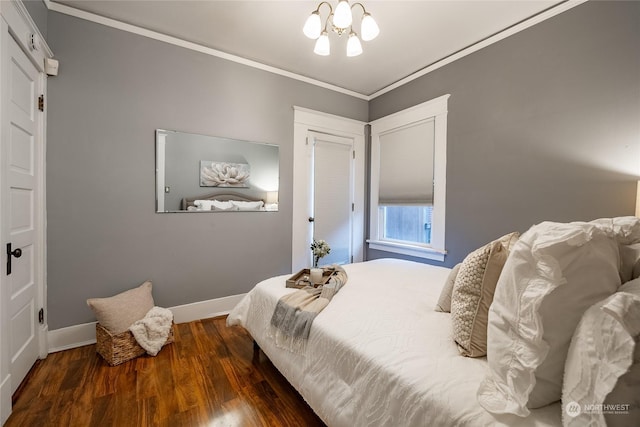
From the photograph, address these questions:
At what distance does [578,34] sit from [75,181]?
411 centimetres

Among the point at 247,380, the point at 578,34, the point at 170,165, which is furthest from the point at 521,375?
the point at 170,165

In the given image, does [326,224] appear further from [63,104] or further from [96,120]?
[63,104]

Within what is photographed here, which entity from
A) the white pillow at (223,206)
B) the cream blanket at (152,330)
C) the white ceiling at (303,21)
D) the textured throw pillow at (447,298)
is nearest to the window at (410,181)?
the white ceiling at (303,21)

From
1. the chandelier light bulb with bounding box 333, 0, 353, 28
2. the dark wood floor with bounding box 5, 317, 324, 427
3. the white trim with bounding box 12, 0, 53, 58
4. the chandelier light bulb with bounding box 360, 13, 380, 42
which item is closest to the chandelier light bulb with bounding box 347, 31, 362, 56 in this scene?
the chandelier light bulb with bounding box 360, 13, 380, 42

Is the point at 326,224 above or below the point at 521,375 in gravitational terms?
above

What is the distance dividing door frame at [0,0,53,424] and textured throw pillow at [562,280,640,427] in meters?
2.44

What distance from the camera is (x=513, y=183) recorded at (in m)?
2.40

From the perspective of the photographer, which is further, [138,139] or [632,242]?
[138,139]

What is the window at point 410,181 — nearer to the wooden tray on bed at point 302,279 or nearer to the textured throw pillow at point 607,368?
the wooden tray on bed at point 302,279

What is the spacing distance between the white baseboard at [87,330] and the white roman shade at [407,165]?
250 cm

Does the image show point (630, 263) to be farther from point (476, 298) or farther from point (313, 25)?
point (313, 25)

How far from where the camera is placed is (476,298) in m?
1.08

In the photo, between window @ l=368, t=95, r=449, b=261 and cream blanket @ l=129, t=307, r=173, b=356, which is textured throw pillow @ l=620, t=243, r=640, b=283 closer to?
window @ l=368, t=95, r=449, b=261

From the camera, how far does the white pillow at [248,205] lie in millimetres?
2926
